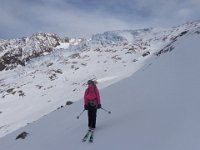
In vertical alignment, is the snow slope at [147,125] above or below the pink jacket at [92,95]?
below

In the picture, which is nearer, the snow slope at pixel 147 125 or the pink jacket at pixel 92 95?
the snow slope at pixel 147 125

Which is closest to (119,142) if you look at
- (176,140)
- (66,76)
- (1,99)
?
(176,140)

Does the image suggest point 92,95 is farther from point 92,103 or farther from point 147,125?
point 147,125

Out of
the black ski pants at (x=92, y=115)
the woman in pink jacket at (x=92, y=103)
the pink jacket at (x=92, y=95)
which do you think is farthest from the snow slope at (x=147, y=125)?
the pink jacket at (x=92, y=95)

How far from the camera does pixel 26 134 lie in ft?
59.0

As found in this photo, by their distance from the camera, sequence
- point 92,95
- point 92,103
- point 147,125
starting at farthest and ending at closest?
point 92,95 < point 92,103 < point 147,125

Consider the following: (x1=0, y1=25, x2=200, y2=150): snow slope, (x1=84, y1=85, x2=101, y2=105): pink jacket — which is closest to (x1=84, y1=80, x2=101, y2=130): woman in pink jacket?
(x1=84, y1=85, x2=101, y2=105): pink jacket

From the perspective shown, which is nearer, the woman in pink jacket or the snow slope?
the snow slope

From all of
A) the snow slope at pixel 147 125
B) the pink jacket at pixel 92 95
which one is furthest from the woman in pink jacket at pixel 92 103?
the snow slope at pixel 147 125

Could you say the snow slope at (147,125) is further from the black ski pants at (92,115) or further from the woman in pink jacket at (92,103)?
the woman in pink jacket at (92,103)

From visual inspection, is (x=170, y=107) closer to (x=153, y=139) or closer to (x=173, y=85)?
(x=153, y=139)

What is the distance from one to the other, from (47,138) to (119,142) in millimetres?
5970

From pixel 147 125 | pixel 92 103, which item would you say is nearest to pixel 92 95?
pixel 92 103

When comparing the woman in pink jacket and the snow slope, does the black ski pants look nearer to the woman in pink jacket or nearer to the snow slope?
the woman in pink jacket
